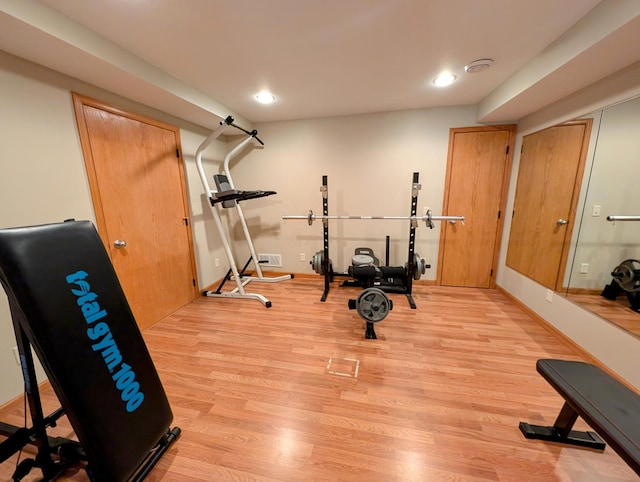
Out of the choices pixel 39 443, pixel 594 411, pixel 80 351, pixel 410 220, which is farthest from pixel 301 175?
pixel 594 411

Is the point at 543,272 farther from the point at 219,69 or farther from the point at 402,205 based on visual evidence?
the point at 219,69

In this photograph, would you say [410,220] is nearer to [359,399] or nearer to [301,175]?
[301,175]

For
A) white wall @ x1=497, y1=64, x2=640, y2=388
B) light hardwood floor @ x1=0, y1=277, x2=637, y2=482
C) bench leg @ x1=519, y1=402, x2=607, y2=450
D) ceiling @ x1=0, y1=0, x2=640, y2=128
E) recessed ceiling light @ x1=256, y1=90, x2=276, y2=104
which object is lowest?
light hardwood floor @ x1=0, y1=277, x2=637, y2=482

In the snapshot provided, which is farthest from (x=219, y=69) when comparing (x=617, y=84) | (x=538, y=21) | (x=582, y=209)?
(x=582, y=209)

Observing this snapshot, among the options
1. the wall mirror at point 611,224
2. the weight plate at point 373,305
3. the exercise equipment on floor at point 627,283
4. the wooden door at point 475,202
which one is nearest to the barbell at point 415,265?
the wooden door at point 475,202

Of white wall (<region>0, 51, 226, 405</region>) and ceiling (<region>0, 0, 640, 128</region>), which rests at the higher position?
ceiling (<region>0, 0, 640, 128</region>)

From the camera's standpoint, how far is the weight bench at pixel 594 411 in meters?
0.92

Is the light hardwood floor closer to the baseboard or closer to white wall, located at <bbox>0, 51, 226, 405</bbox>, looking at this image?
the baseboard

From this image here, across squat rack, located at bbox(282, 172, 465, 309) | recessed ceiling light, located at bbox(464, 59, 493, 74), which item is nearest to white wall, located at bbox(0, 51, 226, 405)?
squat rack, located at bbox(282, 172, 465, 309)

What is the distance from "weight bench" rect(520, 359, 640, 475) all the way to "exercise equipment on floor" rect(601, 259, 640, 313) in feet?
3.13

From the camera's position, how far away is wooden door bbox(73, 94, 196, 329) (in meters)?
2.04

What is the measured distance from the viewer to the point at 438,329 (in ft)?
7.91

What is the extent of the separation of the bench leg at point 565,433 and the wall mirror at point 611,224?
0.86 m

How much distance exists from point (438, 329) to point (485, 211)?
176 centimetres
